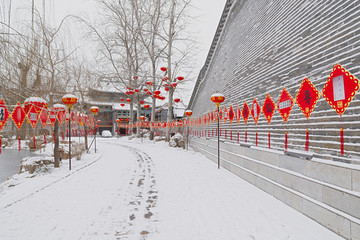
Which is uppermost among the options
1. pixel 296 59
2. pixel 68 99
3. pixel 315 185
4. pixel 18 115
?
pixel 296 59

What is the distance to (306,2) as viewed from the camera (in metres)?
4.68

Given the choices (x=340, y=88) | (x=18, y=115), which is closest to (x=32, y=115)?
(x=18, y=115)

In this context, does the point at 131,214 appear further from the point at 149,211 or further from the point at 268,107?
the point at 268,107

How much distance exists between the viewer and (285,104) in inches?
195

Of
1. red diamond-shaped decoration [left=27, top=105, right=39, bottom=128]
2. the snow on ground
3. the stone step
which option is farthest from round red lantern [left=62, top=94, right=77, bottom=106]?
the stone step

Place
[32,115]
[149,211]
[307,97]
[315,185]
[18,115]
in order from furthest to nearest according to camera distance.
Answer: [32,115] → [18,115] → [149,211] → [307,97] → [315,185]

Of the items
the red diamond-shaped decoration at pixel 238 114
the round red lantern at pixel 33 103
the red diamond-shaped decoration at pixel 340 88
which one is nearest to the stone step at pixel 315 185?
the red diamond-shaped decoration at pixel 340 88

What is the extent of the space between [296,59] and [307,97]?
48.5 inches

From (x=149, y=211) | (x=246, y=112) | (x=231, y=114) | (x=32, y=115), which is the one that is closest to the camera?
(x=149, y=211)

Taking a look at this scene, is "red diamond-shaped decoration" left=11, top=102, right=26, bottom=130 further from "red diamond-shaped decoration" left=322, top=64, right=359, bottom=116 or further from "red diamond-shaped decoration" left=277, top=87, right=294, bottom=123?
"red diamond-shaped decoration" left=322, top=64, right=359, bottom=116

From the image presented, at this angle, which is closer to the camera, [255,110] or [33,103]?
[255,110]

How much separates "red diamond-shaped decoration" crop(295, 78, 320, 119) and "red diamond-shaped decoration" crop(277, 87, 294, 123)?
15.6 inches

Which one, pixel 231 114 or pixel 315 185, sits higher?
pixel 231 114

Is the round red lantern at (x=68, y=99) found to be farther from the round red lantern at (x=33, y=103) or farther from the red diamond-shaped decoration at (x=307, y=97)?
the red diamond-shaped decoration at (x=307, y=97)
